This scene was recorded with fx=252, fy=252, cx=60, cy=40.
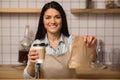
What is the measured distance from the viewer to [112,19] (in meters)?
2.01

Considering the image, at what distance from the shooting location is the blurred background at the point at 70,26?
2.00 meters

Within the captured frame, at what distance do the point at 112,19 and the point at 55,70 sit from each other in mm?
861

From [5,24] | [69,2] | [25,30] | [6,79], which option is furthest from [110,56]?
[6,79]

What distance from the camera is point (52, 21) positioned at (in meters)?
1.38

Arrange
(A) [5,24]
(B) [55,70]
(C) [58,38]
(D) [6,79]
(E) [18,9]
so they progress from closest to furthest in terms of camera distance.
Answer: (D) [6,79]
(B) [55,70]
(C) [58,38]
(E) [18,9]
(A) [5,24]

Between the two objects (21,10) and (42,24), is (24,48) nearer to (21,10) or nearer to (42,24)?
(21,10)

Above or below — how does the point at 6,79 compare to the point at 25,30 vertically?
below

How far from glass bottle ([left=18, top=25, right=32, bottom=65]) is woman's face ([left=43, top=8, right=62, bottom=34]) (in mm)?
→ 461

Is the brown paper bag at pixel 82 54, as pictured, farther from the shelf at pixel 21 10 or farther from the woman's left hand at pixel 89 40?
the shelf at pixel 21 10

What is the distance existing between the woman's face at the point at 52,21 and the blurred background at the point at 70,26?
58 cm

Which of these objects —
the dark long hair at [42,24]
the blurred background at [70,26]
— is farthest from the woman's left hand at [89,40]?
the blurred background at [70,26]

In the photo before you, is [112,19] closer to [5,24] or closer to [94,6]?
[94,6]

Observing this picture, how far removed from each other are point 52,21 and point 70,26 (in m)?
0.65

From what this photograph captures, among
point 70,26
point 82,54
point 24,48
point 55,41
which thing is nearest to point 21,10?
point 24,48
